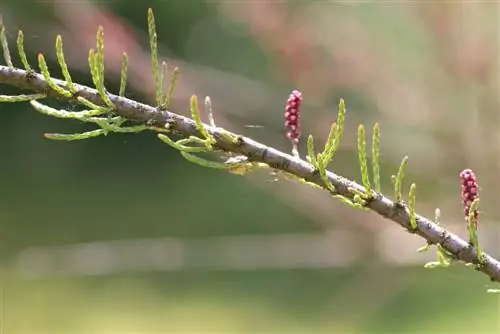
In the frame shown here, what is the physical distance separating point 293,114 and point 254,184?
141 cm

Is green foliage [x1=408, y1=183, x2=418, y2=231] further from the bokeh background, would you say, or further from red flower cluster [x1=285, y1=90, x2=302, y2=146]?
the bokeh background

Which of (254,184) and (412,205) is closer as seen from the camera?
(412,205)

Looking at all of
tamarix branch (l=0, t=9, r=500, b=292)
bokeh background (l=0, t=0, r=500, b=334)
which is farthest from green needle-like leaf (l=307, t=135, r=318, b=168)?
bokeh background (l=0, t=0, r=500, b=334)

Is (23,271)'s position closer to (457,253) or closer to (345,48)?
(345,48)

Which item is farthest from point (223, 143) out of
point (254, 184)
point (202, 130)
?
point (254, 184)

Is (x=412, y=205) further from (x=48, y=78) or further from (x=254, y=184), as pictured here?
(x=254, y=184)

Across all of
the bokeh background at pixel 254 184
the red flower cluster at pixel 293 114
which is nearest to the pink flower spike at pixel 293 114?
the red flower cluster at pixel 293 114

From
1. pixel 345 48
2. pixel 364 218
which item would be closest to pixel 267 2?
pixel 345 48

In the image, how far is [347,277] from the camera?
5.05 ft

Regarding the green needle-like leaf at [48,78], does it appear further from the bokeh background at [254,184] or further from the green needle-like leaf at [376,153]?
the bokeh background at [254,184]

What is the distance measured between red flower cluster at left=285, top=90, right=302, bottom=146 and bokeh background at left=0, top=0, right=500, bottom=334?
43 cm

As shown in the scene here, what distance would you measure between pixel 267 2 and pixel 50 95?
0.61m

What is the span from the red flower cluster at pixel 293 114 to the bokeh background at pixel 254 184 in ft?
1.40

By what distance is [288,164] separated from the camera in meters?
0.19
